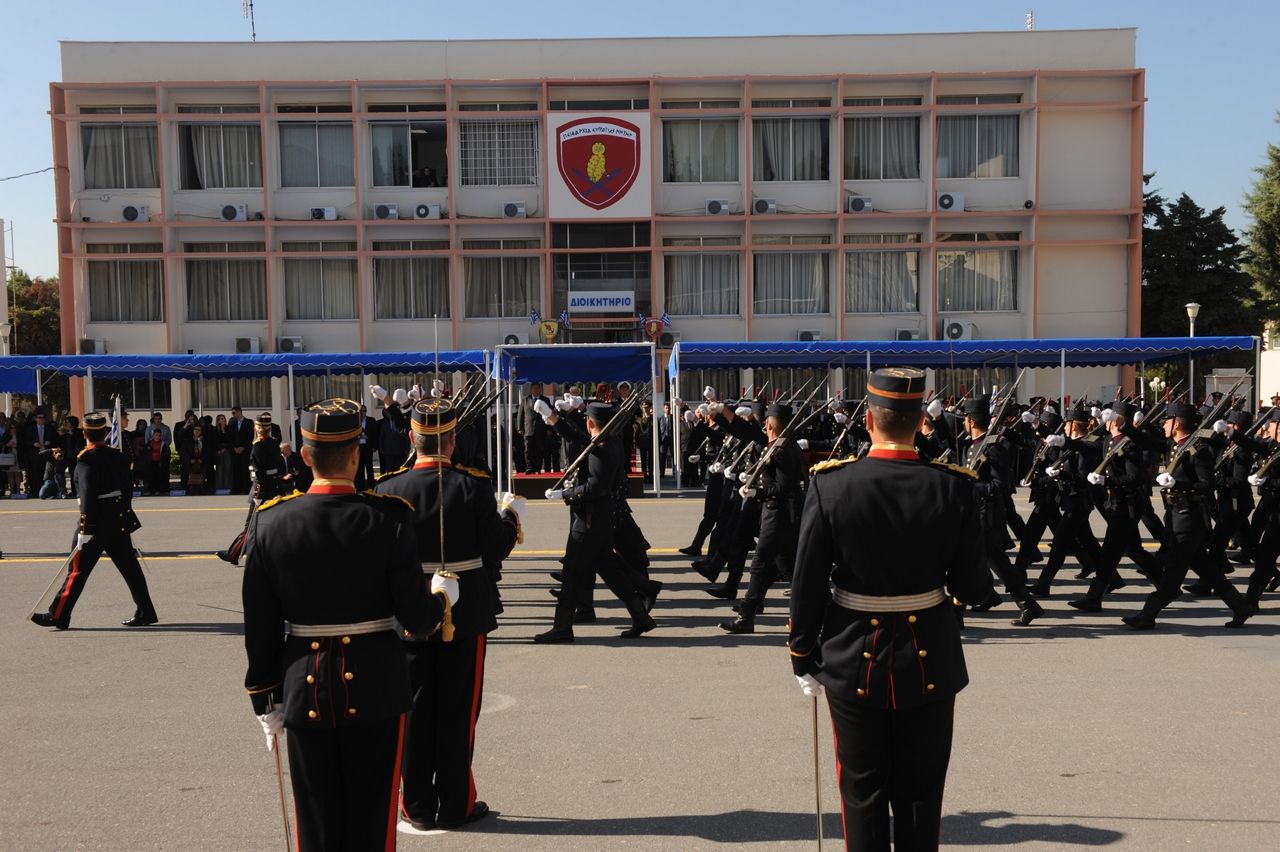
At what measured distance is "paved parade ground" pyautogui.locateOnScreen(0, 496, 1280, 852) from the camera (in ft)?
16.7

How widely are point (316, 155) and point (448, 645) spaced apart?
29362mm

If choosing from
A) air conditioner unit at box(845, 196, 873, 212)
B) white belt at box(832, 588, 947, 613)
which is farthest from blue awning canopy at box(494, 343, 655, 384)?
white belt at box(832, 588, 947, 613)

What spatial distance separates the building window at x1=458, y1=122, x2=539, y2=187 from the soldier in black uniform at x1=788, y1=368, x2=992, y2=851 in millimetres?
29186

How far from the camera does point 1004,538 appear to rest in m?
10.7

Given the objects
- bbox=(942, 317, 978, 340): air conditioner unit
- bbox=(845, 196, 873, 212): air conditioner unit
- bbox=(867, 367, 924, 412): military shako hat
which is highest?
bbox=(845, 196, 873, 212): air conditioner unit

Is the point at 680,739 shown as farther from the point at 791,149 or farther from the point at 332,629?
the point at 791,149

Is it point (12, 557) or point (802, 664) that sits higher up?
point (802, 664)

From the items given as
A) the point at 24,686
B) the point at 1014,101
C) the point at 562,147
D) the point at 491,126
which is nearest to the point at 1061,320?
the point at 1014,101

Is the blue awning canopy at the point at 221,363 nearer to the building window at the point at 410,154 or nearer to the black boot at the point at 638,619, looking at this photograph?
the building window at the point at 410,154

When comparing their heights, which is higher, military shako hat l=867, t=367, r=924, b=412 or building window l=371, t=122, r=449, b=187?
building window l=371, t=122, r=449, b=187

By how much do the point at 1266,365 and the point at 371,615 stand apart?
150 feet

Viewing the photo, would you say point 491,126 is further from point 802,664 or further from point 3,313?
point 802,664

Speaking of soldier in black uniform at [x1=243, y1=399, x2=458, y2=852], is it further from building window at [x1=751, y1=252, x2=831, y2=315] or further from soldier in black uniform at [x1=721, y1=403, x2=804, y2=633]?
building window at [x1=751, y1=252, x2=831, y2=315]

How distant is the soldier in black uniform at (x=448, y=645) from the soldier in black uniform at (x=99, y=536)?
476cm
